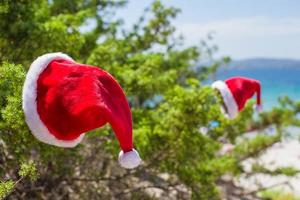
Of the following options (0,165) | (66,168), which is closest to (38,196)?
(66,168)

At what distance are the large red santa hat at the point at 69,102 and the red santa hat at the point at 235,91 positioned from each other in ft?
9.18

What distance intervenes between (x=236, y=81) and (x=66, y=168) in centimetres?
216

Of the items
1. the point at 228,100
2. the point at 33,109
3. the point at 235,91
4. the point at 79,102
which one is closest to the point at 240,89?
the point at 235,91

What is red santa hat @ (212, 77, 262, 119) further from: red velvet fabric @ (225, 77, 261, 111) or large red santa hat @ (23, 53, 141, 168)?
large red santa hat @ (23, 53, 141, 168)

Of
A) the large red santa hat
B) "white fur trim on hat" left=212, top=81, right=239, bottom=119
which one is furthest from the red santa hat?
the large red santa hat

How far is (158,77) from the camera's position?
7582 mm

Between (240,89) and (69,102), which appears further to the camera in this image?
(240,89)

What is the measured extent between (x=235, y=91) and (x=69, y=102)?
3.13 m

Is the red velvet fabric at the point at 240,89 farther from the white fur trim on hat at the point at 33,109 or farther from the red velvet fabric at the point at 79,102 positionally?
the white fur trim on hat at the point at 33,109

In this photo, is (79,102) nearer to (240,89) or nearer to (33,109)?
(33,109)

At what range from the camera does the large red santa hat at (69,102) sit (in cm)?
348

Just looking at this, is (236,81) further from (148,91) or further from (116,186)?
(116,186)

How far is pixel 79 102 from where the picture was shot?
3.50 metres

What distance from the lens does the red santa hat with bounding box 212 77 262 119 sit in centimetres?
618
